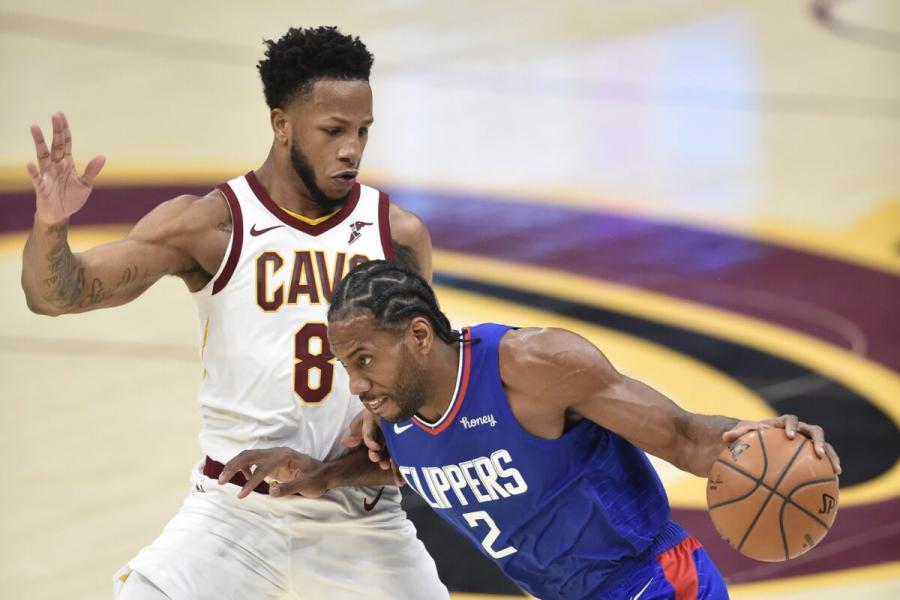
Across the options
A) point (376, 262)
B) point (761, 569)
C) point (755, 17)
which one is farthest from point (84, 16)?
point (376, 262)

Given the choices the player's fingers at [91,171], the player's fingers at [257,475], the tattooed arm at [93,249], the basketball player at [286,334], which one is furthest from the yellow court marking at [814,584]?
the player's fingers at [91,171]

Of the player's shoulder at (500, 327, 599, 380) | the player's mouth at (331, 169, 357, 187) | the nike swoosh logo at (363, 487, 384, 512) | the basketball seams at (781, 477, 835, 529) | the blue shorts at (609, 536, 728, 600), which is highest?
the player's mouth at (331, 169, 357, 187)

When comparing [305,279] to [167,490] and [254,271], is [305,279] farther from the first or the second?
[167,490]

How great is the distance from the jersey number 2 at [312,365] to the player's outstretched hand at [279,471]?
22 centimetres

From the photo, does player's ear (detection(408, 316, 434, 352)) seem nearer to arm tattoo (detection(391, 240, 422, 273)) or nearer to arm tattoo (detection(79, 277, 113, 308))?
arm tattoo (detection(391, 240, 422, 273))

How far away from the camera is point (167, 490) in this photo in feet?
26.6

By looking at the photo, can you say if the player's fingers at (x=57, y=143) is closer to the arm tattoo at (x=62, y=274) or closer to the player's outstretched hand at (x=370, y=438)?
the arm tattoo at (x=62, y=274)

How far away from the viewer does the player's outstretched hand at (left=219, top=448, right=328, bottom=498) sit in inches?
193

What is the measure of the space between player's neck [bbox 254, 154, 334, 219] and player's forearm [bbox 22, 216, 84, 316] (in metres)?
0.73

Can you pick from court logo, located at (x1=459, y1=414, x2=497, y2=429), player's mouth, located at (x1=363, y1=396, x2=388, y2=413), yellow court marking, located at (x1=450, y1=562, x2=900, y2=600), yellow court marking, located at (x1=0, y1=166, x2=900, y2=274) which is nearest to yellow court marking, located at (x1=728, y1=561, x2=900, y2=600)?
yellow court marking, located at (x1=450, y1=562, x2=900, y2=600)

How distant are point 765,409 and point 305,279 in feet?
14.2

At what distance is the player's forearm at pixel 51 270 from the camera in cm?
476

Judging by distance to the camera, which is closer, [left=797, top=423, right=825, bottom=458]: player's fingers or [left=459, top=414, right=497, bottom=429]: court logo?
[left=797, top=423, right=825, bottom=458]: player's fingers

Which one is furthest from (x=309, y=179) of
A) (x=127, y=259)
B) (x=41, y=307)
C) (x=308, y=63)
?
(x=41, y=307)
